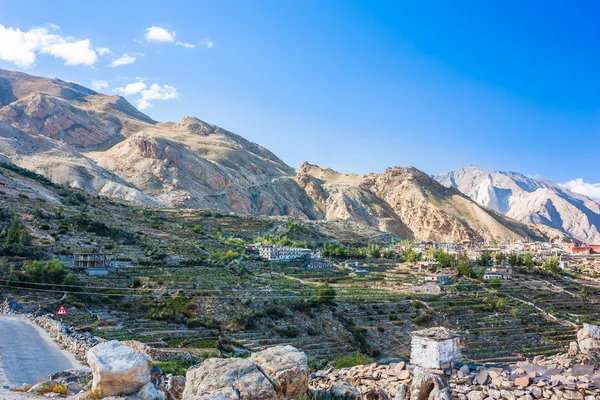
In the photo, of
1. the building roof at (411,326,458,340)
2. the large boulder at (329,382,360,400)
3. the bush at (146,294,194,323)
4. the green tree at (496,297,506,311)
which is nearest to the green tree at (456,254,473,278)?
the green tree at (496,297,506,311)

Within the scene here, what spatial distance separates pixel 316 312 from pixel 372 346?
203 inches

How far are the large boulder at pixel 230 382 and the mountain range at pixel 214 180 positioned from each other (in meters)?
106

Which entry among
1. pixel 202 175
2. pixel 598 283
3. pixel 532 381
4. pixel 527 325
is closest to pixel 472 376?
pixel 532 381

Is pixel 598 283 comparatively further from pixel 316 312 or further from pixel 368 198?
pixel 368 198

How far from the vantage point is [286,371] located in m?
6.54

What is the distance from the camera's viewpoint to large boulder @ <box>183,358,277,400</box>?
5846mm

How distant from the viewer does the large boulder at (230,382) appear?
585 centimetres

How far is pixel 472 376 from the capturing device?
747 centimetres

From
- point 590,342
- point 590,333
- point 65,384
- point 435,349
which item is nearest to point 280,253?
point 65,384

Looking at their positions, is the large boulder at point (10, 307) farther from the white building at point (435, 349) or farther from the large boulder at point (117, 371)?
the white building at point (435, 349)

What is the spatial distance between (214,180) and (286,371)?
140 metres

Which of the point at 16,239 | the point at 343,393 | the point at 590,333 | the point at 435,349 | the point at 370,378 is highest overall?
the point at 590,333

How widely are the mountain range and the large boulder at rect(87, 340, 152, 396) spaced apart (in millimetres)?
105019

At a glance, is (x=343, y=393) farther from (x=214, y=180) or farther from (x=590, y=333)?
(x=214, y=180)
